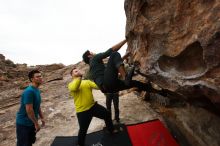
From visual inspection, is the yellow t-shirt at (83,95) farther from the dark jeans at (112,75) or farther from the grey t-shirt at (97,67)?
the dark jeans at (112,75)

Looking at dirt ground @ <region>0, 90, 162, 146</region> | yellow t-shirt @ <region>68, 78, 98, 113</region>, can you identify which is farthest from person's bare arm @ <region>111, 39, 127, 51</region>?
dirt ground @ <region>0, 90, 162, 146</region>

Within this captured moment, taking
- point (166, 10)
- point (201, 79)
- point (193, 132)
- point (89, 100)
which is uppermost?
point (166, 10)

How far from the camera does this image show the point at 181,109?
8445 millimetres

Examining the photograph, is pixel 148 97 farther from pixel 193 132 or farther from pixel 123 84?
pixel 123 84

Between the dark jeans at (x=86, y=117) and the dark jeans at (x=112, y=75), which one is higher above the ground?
the dark jeans at (x=112, y=75)

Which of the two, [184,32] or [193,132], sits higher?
[184,32]

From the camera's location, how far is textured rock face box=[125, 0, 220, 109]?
3.88 meters

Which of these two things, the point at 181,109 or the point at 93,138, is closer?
the point at 93,138

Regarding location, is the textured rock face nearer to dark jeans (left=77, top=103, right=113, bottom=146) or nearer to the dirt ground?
dark jeans (left=77, top=103, right=113, bottom=146)

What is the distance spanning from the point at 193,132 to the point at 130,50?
3067 millimetres

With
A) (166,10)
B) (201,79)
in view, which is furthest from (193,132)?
(166,10)

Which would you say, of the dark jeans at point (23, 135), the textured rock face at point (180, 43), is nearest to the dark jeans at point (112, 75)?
the textured rock face at point (180, 43)

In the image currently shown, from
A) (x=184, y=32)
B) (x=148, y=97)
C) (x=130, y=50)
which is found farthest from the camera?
(x=148, y=97)

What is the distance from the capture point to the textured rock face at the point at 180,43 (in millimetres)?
3885
